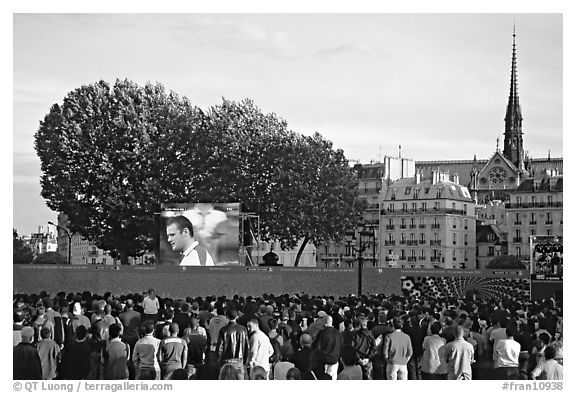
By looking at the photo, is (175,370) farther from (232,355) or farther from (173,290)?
(173,290)

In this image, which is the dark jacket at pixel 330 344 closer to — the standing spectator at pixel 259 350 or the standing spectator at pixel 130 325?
the standing spectator at pixel 259 350

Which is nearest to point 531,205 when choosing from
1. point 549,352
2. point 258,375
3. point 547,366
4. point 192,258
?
point 192,258

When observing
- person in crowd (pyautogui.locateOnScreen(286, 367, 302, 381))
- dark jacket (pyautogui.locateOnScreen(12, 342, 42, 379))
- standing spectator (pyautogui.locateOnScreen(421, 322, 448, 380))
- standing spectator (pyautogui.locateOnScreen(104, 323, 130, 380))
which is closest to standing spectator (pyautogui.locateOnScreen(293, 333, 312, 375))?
person in crowd (pyautogui.locateOnScreen(286, 367, 302, 381))

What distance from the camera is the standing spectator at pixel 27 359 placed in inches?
845

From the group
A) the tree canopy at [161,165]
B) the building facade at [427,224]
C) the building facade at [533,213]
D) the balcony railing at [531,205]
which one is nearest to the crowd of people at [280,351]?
the tree canopy at [161,165]

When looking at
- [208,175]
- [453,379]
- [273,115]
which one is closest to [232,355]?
Answer: [453,379]

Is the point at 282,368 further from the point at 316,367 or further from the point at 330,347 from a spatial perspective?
the point at 330,347

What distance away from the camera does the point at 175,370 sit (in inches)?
839

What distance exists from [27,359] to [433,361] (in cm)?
783

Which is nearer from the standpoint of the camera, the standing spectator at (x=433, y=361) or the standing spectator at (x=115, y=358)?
the standing spectator at (x=115, y=358)

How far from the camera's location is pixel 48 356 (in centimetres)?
2228

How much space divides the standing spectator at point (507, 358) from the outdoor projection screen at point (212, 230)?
35990mm

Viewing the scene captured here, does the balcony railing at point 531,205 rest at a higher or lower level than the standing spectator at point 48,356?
higher
